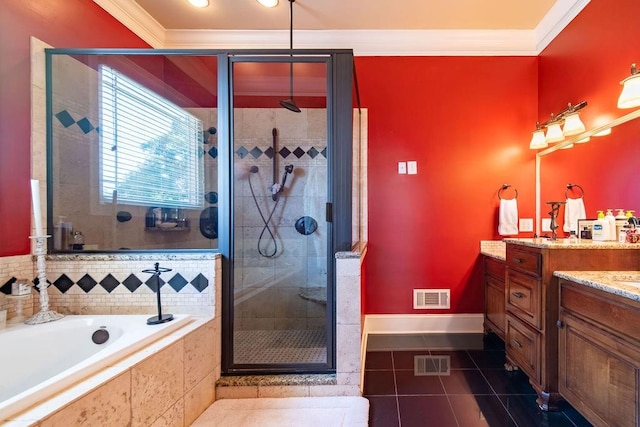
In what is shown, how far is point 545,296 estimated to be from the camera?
1.56 m

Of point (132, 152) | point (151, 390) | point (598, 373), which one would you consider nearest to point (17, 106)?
point (132, 152)

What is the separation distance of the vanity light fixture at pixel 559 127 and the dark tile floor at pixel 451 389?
172 centimetres

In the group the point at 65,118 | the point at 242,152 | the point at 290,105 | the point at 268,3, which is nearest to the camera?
the point at 65,118

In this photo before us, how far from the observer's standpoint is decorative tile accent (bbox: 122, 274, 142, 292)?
5.45ft

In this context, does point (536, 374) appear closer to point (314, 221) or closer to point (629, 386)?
point (629, 386)

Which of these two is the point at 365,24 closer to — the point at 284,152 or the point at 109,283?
the point at 284,152

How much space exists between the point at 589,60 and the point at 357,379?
2.71 m

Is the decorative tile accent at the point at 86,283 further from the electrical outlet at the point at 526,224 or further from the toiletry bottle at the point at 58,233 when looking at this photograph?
the electrical outlet at the point at 526,224

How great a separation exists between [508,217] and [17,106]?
3.50m

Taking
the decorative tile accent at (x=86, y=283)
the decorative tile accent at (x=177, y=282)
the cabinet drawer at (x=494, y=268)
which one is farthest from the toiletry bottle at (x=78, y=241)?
the cabinet drawer at (x=494, y=268)

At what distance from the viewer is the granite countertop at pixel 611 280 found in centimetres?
113

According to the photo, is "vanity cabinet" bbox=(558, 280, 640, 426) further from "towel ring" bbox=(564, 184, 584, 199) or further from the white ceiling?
the white ceiling

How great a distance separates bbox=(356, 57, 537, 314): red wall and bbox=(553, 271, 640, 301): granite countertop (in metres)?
1.13

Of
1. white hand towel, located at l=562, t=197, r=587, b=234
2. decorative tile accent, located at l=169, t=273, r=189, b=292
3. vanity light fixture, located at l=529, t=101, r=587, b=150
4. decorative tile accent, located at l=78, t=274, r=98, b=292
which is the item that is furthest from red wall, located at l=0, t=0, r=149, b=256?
white hand towel, located at l=562, t=197, r=587, b=234
